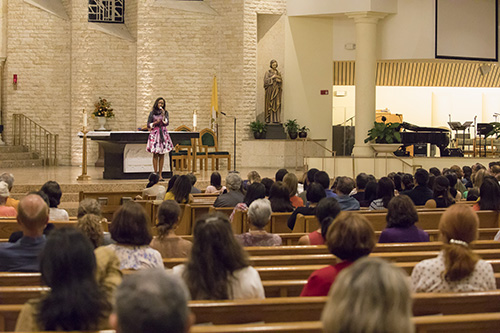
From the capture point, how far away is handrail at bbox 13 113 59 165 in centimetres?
1662

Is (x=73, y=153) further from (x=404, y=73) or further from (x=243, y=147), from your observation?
(x=404, y=73)

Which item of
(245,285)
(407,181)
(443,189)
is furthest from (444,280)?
(407,181)

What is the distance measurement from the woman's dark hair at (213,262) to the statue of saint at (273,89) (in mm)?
13807

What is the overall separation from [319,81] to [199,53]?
2908 millimetres

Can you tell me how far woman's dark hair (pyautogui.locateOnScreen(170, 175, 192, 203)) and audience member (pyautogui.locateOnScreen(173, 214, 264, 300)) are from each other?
413cm

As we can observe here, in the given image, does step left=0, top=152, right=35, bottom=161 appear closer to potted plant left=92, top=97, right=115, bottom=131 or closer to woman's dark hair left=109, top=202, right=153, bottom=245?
potted plant left=92, top=97, right=115, bottom=131

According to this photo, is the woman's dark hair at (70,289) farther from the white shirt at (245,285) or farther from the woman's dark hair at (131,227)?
the woman's dark hair at (131,227)

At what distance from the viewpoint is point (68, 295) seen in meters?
2.24

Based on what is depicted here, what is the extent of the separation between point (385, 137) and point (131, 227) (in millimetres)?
12631

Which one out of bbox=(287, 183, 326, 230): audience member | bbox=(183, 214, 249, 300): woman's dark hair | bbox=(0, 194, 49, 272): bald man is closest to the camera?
bbox=(183, 214, 249, 300): woman's dark hair

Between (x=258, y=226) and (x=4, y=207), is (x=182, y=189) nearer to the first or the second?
(x=4, y=207)

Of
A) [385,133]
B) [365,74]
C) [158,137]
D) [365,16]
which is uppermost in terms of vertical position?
[365,16]

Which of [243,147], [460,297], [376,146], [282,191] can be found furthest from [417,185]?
[243,147]

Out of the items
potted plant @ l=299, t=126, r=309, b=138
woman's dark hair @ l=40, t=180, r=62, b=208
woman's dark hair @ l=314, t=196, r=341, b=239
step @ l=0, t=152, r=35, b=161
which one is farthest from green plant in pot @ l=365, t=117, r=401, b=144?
woman's dark hair @ l=314, t=196, r=341, b=239
